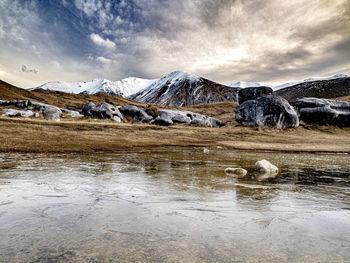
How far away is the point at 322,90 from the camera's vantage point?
147875mm

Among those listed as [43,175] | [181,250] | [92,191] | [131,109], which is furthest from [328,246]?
[131,109]

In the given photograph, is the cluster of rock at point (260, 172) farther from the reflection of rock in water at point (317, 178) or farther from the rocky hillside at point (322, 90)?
the rocky hillside at point (322, 90)

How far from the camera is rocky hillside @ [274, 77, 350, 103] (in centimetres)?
13812

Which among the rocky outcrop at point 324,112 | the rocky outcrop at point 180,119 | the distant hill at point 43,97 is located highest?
the distant hill at point 43,97

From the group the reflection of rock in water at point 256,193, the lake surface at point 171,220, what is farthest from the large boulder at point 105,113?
the reflection of rock in water at point 256,193

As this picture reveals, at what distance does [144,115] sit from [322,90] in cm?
15105

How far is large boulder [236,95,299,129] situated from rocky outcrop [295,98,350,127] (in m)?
Result: 4.08

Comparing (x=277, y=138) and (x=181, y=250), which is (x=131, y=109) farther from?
(x=181, y=250)

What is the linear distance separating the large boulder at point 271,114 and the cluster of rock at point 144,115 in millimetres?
8339

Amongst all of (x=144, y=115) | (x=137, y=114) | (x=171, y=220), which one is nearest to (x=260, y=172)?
(x=171, y=220)

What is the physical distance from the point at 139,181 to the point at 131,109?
3953 centimetres

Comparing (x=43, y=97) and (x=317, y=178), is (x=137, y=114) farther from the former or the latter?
(x=43, y=97)

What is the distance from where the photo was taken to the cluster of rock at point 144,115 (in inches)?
1625

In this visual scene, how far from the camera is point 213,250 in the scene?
3262 mm
